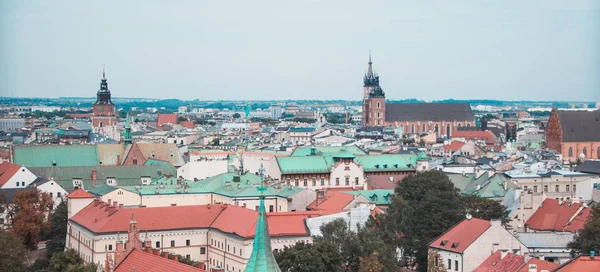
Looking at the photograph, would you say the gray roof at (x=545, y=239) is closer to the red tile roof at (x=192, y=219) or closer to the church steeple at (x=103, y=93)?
the red tile roof at (x=192, y=219)

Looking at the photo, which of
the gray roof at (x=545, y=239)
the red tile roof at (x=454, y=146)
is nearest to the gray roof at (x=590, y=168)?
the red tile roof at (x=454, y=146)

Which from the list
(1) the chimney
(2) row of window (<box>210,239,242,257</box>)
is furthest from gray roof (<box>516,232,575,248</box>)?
(2) row of window (<box>210,239,242,257</box>)

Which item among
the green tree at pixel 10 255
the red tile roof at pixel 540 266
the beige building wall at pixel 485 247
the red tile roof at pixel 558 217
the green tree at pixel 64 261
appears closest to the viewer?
the red tile roof at pixel 540 266

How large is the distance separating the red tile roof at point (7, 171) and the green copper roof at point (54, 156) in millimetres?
3893

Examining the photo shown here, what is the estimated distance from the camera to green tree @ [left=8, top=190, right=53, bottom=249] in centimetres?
7325

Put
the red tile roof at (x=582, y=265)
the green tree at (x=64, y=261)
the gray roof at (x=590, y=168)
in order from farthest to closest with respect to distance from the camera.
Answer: the gray roof at (x=590, y=168) → the green tree at (x=64, y=261) → the red tile roof at (x=582, y=265)

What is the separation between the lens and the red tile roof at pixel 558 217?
63875mm

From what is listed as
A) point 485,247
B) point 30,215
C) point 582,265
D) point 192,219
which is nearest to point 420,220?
point 485,247

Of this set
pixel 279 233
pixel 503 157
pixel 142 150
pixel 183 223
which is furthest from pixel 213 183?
pixel 503 157

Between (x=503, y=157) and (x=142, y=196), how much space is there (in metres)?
55.4

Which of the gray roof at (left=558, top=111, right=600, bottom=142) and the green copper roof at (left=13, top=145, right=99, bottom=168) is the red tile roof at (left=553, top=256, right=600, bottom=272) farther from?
the gray roof at (left=558, top=111, right=600, bottom=142)

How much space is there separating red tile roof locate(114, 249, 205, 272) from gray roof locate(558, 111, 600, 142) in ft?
358

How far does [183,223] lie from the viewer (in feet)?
214

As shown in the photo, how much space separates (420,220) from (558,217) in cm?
937
